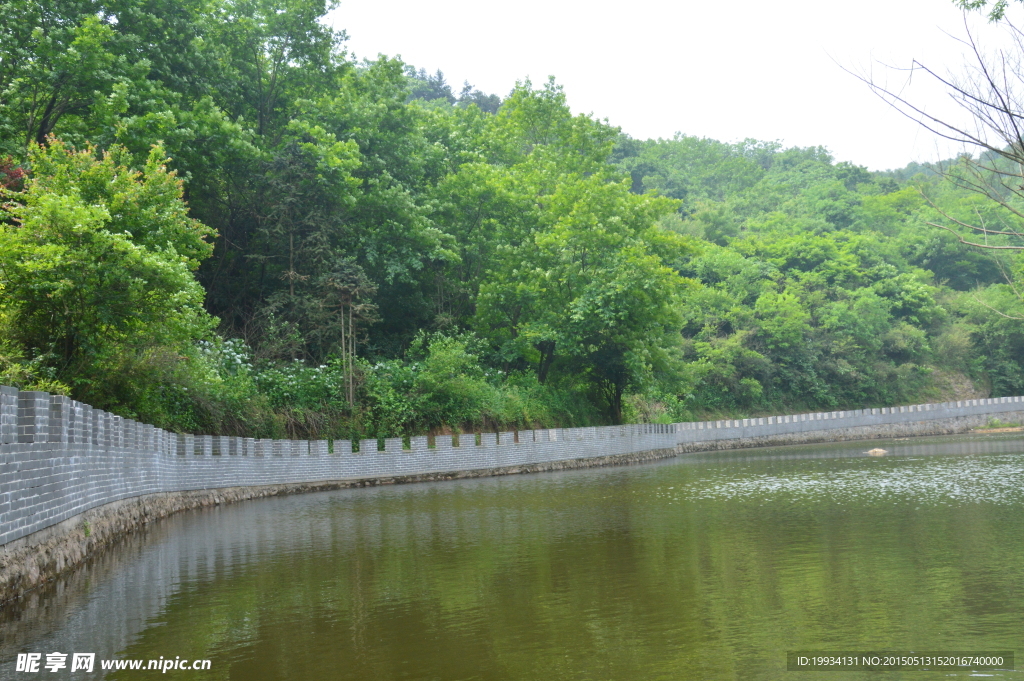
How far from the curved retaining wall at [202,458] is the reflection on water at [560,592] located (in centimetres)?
70

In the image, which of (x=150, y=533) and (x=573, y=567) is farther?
(x=150, y=533)

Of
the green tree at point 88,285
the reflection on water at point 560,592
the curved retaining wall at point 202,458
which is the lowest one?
the reflection on water at point 560,592

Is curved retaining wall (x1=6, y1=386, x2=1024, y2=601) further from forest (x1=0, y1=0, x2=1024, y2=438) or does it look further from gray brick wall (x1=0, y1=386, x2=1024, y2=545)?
forest (x1=0, y1=0, x2=1024, y2=438)

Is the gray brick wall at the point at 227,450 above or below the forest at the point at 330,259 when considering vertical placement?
below

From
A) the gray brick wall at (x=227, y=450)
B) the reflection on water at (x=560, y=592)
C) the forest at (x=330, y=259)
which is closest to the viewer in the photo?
the reflection on water at (x=560, y=592)

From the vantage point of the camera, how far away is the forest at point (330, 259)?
1847cm

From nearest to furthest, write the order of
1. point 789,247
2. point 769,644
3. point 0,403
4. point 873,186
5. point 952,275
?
point 769,644, point 0,403, point 789,247, point 952,275, point 873,186

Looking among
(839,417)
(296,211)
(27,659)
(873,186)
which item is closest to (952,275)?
(873,186)

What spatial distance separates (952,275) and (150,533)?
6762 cm

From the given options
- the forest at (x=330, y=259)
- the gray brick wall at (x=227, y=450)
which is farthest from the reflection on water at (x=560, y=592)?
the forest at (x=330, y=259)

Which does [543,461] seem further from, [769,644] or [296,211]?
[769,644]

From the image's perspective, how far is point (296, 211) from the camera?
31594mm

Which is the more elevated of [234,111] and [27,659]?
[234,111]

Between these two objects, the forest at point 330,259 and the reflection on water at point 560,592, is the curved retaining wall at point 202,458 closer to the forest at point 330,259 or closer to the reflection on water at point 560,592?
the reflection on water at point 560,592
